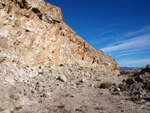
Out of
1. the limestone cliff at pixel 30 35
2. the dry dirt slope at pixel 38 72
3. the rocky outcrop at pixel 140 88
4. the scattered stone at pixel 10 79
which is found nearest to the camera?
the dry dirt slope at pixel 38 72

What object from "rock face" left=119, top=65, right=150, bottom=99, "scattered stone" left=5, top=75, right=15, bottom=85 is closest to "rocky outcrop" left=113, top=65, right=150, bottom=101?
"rock face" left=119, top=65, right=150, bottom=99

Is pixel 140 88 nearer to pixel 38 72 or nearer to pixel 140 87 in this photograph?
pixel 140 87

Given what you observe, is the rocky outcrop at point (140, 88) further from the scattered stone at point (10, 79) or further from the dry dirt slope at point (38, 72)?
the scattered stone at point (10, 79)

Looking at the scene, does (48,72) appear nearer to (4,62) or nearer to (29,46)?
(29,46)

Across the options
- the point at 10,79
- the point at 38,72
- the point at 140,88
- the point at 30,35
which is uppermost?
the point at 30,35

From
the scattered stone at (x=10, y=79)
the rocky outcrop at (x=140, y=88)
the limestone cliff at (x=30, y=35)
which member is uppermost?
the limestone cliff at (x=30, y=35)

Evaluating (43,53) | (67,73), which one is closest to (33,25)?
(43,53)

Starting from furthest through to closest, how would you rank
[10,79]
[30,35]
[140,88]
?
1. [30,35]
2. [10,79]
3. [140,88]

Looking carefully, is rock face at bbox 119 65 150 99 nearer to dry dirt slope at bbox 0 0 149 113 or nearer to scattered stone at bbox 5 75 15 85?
dry dirt slope at bbox 0 0 149 113

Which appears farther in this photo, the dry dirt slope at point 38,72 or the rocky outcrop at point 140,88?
the rocky outcrop at point 140,88

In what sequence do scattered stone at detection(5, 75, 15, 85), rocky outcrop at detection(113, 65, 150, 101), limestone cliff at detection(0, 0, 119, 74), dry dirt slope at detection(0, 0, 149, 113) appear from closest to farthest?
dry dirt slope at detection(0, 0, 149, 113) < rocky outcrop at detection(113, 65, 150, 101) < scattered stone at detection(5, 75, 15, 85) < limestone cliff at detection(0, 0, 119, 74)

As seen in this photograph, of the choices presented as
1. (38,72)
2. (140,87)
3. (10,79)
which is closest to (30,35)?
(38,72)

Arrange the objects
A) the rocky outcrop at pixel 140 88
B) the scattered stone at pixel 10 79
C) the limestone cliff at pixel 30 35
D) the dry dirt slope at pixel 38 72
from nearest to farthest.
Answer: the dry dirt slope at pixel 38 72 → the rocky outcrop at pixel 140 88 → the scattered stone at pixel 10 79 → the limestone cliff at pixel 30 35

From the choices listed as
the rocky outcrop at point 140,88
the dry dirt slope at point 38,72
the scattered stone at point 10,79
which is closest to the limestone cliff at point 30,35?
the dry dirt slope at point 38,72
